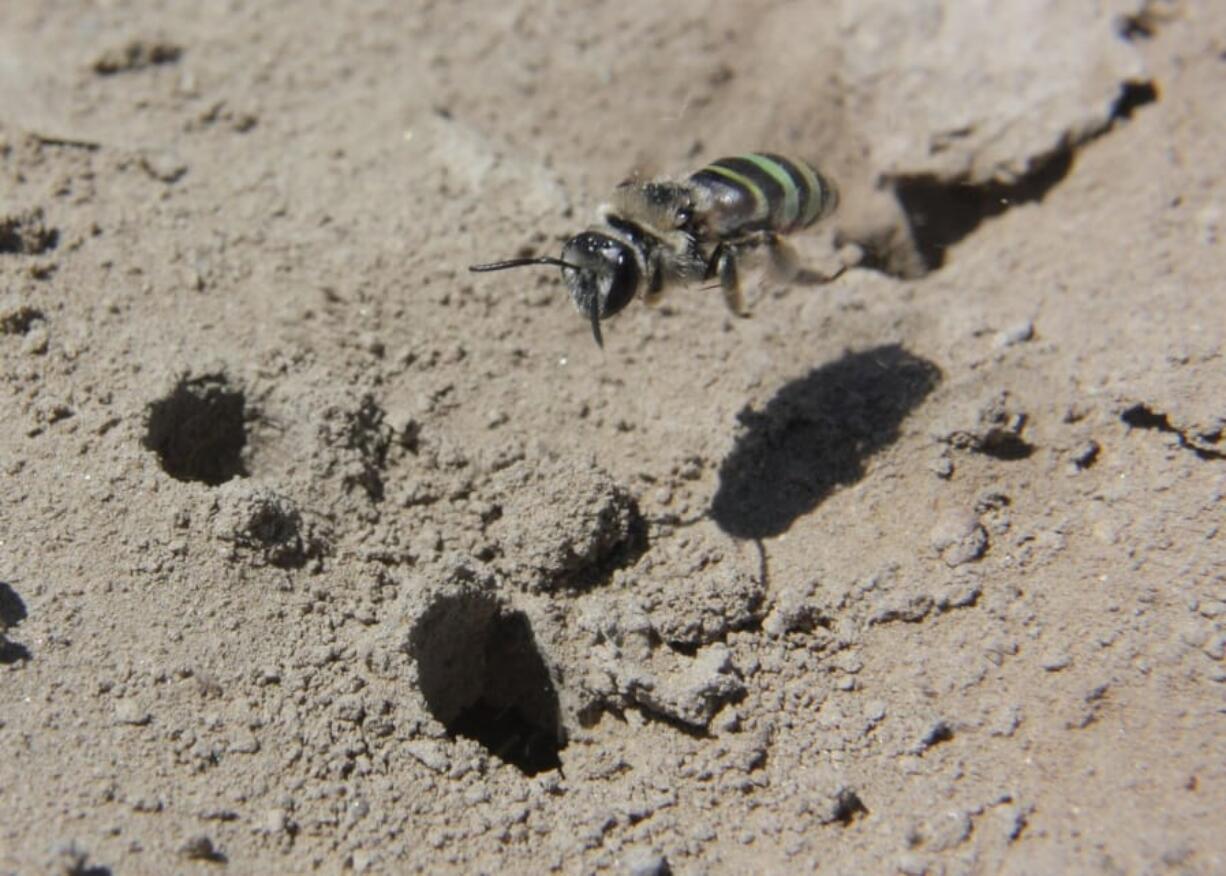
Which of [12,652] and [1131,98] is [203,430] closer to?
[12,652]

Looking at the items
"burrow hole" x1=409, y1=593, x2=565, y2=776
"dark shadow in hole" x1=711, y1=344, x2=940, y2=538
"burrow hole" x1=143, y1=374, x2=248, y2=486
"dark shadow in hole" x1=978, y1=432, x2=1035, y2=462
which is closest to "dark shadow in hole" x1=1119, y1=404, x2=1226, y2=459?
"dark shadow in hole" x1=978, y1=432, x2=1035, y2=462

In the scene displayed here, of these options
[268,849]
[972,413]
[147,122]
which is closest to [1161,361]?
[972,413]

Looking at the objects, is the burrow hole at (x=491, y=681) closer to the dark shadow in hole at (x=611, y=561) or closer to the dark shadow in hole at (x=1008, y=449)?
the dark shadow in hole at (x=611, y=561)

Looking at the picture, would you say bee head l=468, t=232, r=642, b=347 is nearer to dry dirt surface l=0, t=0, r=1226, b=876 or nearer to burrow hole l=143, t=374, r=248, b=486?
dry dirt surface l=0, t=0, r=1226, b=876

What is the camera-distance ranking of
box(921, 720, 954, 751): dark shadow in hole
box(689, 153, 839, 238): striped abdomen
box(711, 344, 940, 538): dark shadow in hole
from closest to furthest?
box(921, 720, 954, 751): dark shadow in hole, box(689, 153, 839, 238): striped abdomen, box(711, 344, 940, 538): dark shadow in hole

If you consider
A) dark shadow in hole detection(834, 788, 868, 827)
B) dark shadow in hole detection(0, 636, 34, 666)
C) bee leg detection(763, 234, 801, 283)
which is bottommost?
dark shadow in hole detection(834, 788, 868, 827)

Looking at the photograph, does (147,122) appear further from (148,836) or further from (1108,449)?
(1108,449)

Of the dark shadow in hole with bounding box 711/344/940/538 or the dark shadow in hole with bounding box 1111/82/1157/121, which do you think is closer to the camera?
the dark shadow in hole with bounding box 711/344/940/538
